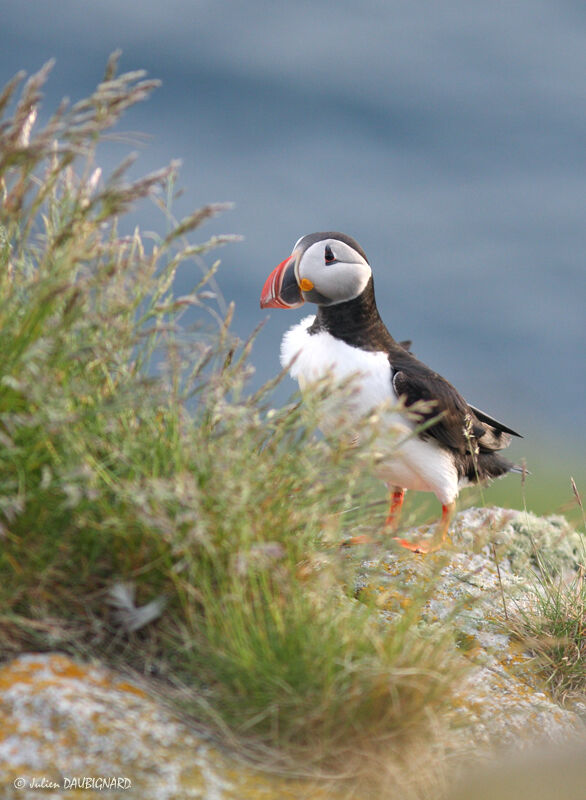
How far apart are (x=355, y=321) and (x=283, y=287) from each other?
57 cm

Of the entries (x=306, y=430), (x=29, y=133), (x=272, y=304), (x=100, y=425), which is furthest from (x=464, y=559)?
(x=29, y=133)

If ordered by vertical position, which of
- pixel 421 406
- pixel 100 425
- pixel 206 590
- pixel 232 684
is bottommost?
pixel 232 684

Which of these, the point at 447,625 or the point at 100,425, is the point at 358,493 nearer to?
the point at 447,625

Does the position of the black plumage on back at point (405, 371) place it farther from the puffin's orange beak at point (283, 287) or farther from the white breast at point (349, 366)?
the puffin's orange beak at point (283, 287)

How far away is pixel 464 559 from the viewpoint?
673cm

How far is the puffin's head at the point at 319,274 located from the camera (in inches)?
237

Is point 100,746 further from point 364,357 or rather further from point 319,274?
point 319,274

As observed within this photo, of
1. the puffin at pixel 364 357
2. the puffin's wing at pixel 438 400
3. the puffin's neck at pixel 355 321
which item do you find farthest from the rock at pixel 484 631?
the puffin's neck at pixel 355 321

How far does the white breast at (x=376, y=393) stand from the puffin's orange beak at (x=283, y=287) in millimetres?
347

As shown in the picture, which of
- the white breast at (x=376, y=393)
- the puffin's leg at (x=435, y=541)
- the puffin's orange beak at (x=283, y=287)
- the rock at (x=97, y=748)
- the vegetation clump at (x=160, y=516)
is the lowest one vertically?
the rock at (x=97, y=748)

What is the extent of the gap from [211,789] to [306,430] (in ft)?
5.00

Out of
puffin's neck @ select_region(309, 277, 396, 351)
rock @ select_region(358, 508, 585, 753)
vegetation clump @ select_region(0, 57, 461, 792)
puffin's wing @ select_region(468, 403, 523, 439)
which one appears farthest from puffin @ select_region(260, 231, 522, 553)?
vegetation clump @ select_region(0, 57, 461, 792)

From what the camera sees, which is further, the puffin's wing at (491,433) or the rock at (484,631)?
the puffin's wing at (491,433)

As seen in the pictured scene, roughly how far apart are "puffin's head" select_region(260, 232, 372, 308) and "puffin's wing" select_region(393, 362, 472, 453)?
0.71m
